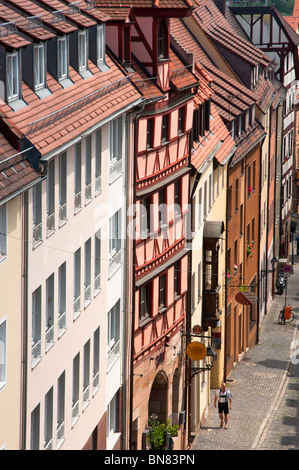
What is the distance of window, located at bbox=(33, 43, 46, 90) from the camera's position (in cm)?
2416

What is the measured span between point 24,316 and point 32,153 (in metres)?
3.45

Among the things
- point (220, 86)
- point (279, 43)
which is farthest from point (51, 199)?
point (279, 43)

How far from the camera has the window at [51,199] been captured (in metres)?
25.4

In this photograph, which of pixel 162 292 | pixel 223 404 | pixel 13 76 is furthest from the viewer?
pixel 223 404

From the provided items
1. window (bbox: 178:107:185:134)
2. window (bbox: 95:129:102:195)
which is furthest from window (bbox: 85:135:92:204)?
window (bbox: 178:107:185:134)

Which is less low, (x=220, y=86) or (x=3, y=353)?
(x=220, y=86)

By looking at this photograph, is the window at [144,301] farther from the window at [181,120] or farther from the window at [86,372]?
the window at [86,372]

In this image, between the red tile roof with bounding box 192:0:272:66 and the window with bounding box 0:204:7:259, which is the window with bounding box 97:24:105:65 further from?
the red tile roof with bounding box 192:0:272:66

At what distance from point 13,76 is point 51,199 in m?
3.79

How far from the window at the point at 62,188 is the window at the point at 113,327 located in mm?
6334

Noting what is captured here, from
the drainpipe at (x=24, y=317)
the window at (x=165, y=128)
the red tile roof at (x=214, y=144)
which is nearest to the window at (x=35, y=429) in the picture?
the drainpipe at (x=24, y=317)

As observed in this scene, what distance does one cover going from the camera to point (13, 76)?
897 inches

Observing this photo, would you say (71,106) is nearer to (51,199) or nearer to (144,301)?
(51,199)

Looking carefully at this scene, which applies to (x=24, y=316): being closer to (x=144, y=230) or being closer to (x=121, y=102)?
(x=121, y=102)
